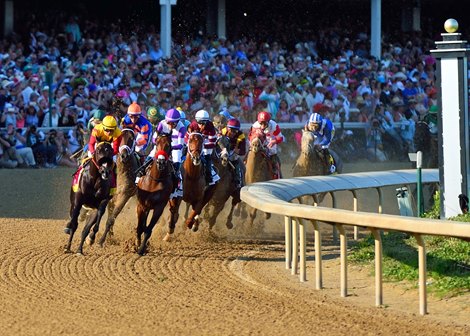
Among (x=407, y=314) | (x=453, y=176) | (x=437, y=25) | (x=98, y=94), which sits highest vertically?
(x=437, y=25)

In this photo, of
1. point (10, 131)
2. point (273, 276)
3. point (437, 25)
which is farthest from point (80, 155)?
point (437, 25)

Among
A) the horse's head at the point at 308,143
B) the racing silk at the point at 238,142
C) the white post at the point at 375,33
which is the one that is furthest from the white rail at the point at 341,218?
the white post at the point at 375,33

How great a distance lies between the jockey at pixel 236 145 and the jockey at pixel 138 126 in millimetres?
1449

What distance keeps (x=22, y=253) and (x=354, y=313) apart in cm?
420

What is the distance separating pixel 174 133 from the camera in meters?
11.8

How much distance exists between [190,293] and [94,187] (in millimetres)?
2782

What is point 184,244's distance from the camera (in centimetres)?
1196

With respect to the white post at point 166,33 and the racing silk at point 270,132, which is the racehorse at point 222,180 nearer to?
the racing silk at point 270,132

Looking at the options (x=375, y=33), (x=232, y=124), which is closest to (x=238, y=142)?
(x=232, y=124)

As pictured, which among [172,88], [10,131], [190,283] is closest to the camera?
[190,283]

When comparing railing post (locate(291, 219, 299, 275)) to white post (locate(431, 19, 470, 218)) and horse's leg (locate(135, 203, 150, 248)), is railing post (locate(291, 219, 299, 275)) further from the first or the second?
horse's leg (locate(135, 203, 150, 248))

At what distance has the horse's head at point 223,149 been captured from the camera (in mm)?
12992

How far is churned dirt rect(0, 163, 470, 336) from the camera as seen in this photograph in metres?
7.37

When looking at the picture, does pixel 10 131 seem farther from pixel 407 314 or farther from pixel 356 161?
pixel 407 314
